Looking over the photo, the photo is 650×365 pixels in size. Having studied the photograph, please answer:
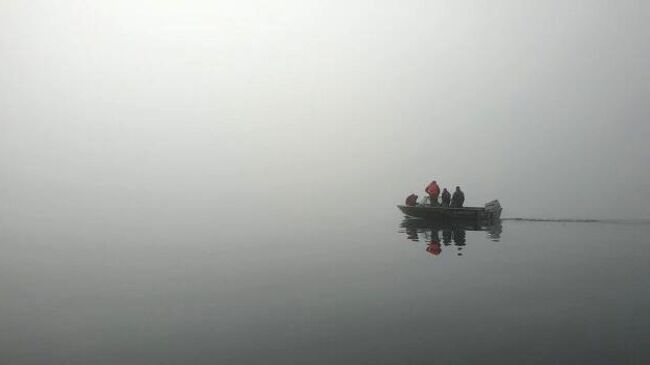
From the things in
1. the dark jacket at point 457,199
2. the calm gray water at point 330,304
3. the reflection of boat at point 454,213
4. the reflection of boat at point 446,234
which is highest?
the dark jacket at point 457,199

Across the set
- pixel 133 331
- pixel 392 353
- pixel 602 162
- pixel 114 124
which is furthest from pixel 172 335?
pixel 602 162

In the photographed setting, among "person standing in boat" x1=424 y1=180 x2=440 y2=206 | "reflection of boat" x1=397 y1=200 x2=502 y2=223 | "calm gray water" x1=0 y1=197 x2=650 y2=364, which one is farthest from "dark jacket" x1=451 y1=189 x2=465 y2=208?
"calm gray water" x1=0 y1=197 x2=650 y2=364

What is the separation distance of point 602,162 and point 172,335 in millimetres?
59251

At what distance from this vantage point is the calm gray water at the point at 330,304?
609cm

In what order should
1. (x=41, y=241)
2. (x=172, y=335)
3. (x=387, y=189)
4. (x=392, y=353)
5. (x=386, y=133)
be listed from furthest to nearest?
(x=387, y=189) < (x=386, y=133) < (x=41, y=241) < (x=172, y=335) < (x=392, y=353)

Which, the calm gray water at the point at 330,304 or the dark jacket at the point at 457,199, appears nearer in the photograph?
the calm gray water at the point at 330,304

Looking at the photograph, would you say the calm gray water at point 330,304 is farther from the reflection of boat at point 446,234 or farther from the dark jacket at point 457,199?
the dark jacket at point 457,199

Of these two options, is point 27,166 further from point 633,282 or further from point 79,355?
point 633,282

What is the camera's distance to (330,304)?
852 cm

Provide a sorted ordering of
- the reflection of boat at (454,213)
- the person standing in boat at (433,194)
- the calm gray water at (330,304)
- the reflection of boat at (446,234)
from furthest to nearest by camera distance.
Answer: the person standing in boat at (433,194) < the reflection of boat at (454,213) < the reflection of boat at (446,234) < the calm gray water at (330,304)

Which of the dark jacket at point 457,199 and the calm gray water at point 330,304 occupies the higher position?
the dark jacket at point 457,199

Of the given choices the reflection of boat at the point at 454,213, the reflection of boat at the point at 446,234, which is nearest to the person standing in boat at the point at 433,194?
the reflection of boat at the point at 454,213

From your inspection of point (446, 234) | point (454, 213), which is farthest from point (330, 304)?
point (454, 213)

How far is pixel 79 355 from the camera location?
6254 millimetres
